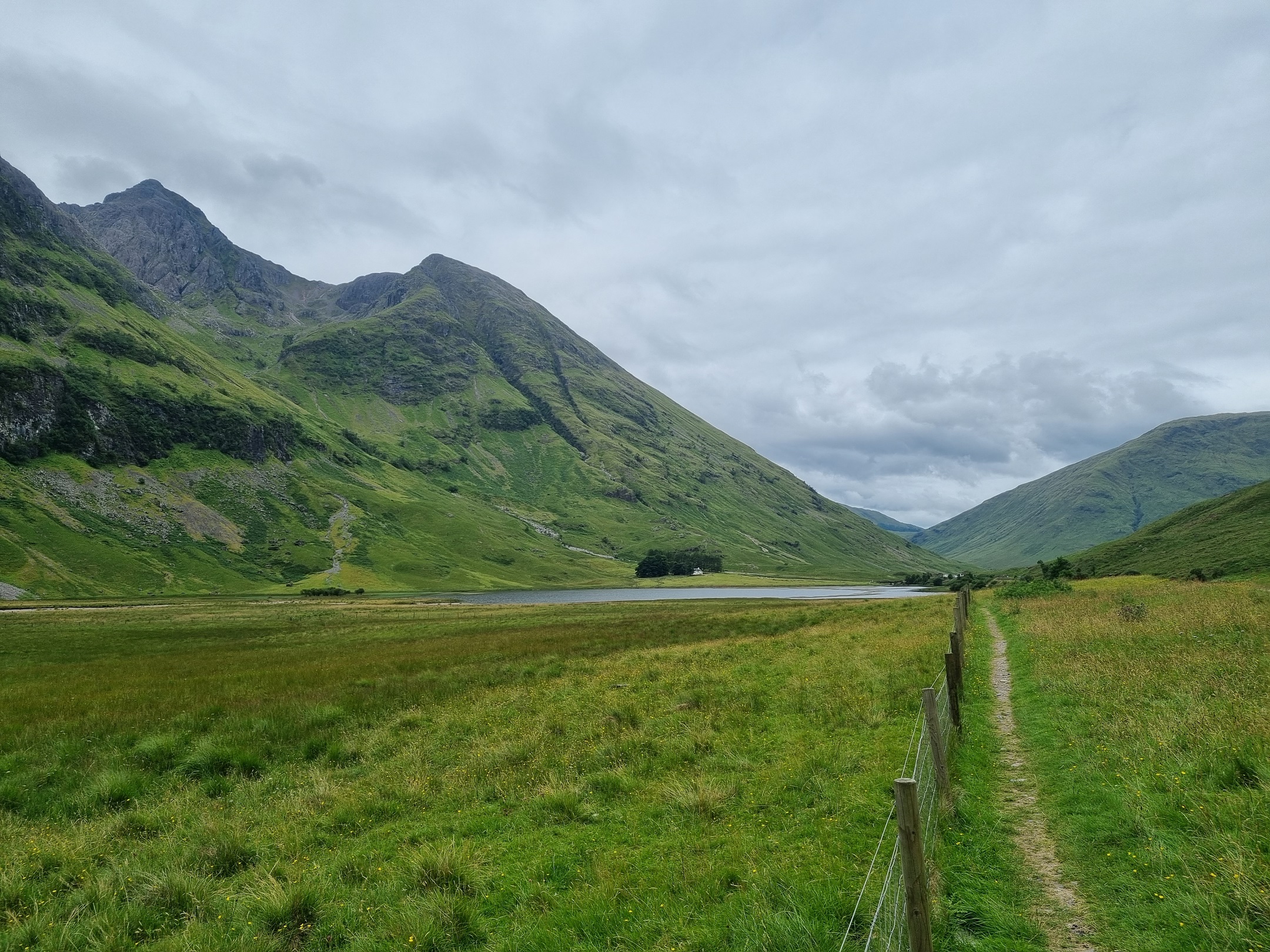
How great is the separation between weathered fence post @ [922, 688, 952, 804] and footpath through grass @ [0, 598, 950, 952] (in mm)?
1070

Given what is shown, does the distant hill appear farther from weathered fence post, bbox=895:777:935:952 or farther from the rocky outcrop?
the rocky outcrop

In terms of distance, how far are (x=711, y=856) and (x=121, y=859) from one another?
10.5 metres

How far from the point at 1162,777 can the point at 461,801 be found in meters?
12.9

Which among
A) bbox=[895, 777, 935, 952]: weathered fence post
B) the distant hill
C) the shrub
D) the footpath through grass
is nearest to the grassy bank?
the footpath through grass

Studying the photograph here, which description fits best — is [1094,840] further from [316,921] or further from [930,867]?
[316,921]

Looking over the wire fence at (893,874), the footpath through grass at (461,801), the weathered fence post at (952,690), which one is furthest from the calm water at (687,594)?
the wire fence at (893,874)

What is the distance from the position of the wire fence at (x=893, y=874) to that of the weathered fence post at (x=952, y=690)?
2.86 feet

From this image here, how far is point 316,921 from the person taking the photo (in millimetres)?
8703

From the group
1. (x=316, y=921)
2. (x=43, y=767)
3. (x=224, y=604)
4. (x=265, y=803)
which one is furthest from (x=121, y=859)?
(x=224, y=604)

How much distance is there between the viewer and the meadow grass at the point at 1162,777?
6602mm

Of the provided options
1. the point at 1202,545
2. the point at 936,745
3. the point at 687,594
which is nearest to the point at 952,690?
the point at 936,745

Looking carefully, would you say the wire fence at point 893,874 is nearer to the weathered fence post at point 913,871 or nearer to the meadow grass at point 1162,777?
the weathered fence post at point 913,871

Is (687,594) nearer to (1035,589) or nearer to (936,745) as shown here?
(1035,589)

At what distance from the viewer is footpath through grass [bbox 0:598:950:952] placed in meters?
8.23
